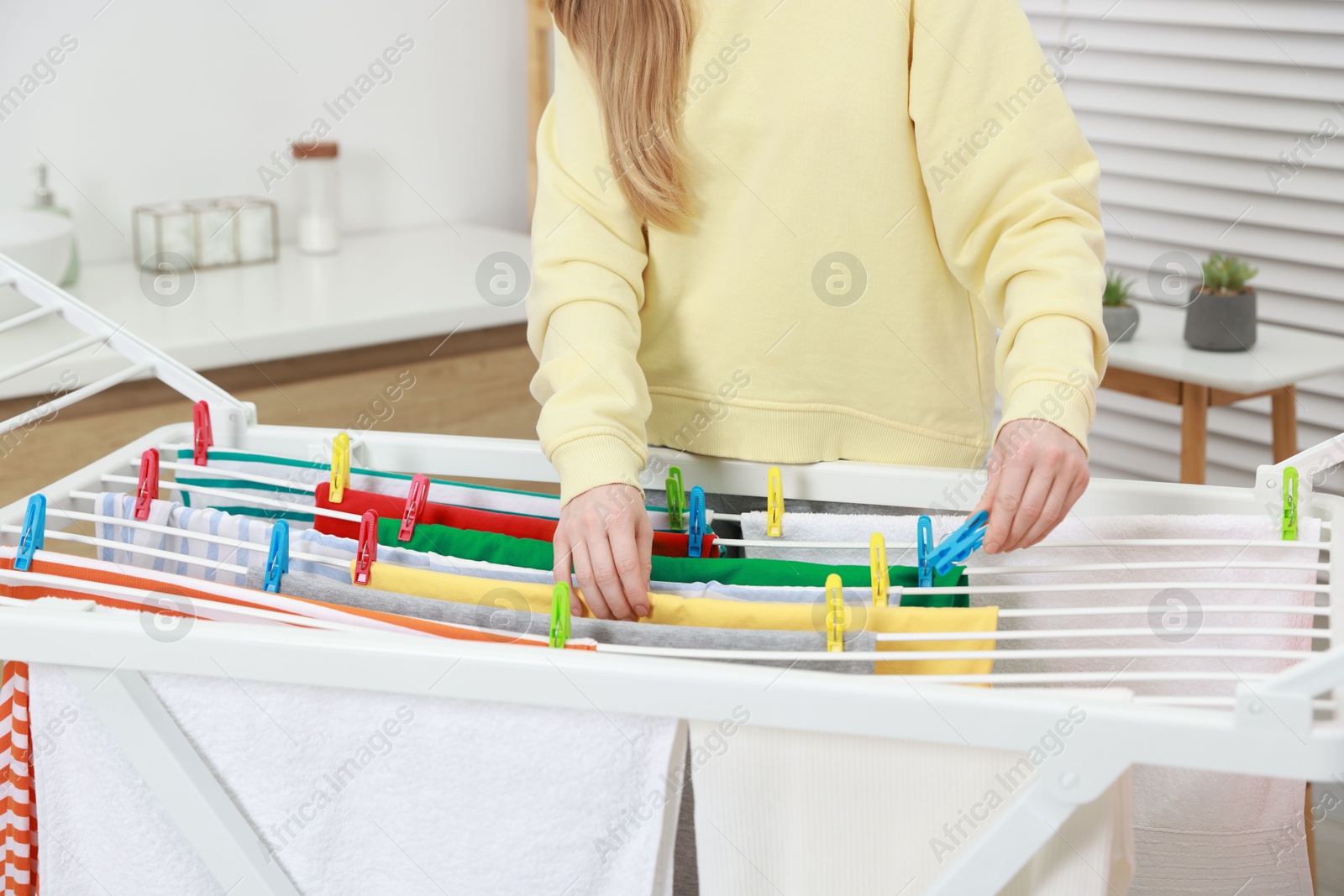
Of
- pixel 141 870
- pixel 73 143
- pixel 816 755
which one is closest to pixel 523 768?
pixel 816 755

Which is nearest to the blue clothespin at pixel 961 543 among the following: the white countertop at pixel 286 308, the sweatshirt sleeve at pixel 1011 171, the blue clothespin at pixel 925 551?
the blue clothespin at pixel 925 551

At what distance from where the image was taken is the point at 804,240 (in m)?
0.99

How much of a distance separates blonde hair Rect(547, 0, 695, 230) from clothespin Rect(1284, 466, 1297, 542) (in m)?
0.51

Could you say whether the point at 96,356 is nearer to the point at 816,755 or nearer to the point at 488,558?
the point at 488,558

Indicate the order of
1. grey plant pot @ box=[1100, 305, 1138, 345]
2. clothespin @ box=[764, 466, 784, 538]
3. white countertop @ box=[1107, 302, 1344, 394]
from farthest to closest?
1. grey plant pot @ box=[1100, 305, 1138, 345]
2. white countertop @ box=[1107, 302, 1344, 394]
3. clothespin @ box=[764, 466, 784, 538]

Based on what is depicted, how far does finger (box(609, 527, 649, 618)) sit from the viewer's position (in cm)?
80

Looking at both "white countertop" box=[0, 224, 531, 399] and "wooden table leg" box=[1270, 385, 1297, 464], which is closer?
"white countertop" box=[0, 224, 531, 399]

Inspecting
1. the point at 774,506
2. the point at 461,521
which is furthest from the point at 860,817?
the point at 461,521

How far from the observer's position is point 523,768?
2.39 ft

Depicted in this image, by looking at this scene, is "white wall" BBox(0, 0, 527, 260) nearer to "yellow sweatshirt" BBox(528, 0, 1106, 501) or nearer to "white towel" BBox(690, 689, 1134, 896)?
"yellow sweatshirt" BBox(528, 0, 1106, 501)

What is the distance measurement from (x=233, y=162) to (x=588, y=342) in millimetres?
1735

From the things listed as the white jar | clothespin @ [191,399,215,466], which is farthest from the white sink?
clothespin @ [191,399,215,466]

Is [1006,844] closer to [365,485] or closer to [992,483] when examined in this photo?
[992,483]

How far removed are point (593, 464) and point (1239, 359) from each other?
1558mm
